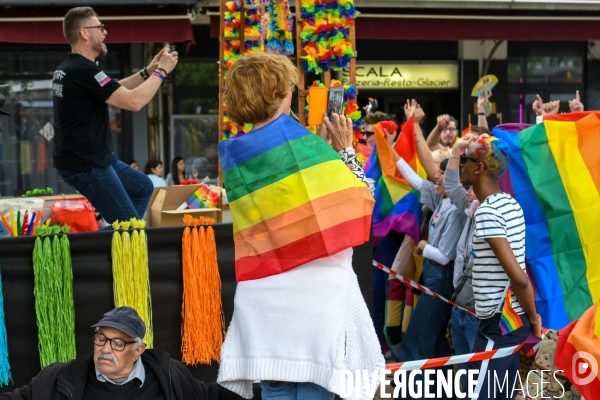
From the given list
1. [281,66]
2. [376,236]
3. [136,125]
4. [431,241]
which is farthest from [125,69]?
[281,66]

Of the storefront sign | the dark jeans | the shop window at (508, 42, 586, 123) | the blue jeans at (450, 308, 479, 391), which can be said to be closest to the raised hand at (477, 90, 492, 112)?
the blue jeans at (450, 308, 479, 391)

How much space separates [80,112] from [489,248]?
2.20 m

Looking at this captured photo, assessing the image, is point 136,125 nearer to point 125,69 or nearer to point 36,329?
point 125,69

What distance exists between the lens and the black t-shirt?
4.39 metres

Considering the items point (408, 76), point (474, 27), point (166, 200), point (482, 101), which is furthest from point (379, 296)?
point (408, 76)

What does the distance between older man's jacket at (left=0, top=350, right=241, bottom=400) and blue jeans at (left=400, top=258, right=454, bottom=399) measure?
1.84 metres

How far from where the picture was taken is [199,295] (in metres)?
4.27

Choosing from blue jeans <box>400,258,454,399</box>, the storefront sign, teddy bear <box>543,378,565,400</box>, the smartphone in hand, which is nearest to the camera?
the smartphone in hand

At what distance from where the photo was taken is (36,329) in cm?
414

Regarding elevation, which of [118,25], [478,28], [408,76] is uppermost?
[478,28]

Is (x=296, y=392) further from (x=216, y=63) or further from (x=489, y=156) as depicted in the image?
(x=216, y=63)

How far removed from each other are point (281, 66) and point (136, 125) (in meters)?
9.40

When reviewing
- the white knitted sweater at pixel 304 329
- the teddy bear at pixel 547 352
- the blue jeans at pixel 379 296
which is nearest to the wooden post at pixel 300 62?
the blue jeans at pixel 379 296

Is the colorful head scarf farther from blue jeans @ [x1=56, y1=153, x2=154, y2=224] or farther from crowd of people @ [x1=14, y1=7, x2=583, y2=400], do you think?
blue jeans @ [x1=56, y1=153, x2=154, y2=224]
